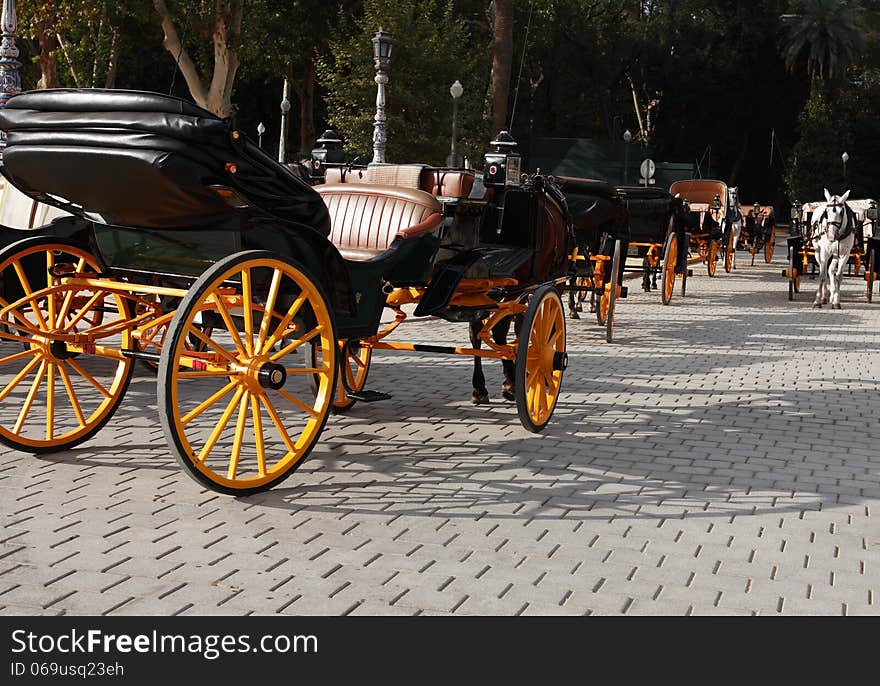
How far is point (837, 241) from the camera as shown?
18172 millimetres

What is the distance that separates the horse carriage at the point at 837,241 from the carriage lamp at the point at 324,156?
780cm

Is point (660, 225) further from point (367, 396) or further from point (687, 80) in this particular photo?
point (687, 80)

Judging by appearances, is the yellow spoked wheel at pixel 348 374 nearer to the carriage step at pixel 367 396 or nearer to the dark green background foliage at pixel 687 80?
the carriage step at pixel 367 396

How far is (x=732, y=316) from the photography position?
1625 cm

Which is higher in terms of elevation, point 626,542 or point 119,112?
point 119,112

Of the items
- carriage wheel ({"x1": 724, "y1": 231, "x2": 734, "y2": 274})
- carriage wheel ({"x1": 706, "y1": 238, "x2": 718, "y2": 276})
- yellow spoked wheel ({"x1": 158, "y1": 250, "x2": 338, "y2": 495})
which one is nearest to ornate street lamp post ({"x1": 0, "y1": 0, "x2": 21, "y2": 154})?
yellow spoked wheel ({"x1": 158, "y1": 250, "x2": 338, "y2": 495})

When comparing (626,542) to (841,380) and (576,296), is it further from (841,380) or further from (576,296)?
(576,296)

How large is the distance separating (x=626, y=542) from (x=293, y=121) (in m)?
47.0

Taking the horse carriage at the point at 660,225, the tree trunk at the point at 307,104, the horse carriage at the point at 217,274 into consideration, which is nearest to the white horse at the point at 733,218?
the horse carriage at the point at 660,225

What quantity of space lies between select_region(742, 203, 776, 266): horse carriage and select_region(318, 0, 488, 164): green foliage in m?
8.40

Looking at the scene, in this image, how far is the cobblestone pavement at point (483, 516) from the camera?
4426 millimetres

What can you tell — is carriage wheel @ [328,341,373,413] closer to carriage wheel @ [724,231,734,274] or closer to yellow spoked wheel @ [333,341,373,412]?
yellow spoked wheel @ [333,341,373,412]

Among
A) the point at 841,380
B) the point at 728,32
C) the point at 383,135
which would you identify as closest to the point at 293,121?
the point at 728,32

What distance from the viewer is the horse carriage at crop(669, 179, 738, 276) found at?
2275 centimetres
